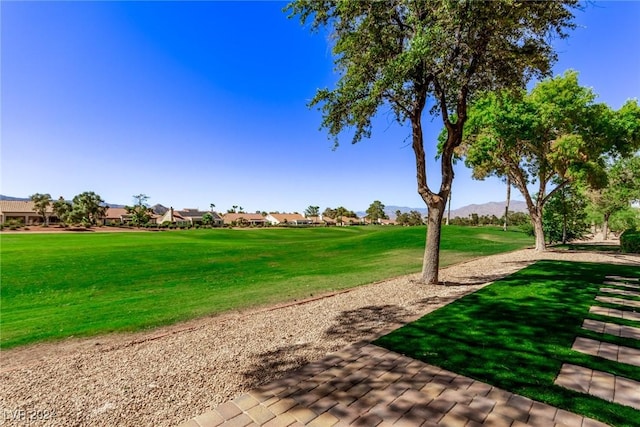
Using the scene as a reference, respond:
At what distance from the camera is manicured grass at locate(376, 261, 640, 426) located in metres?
3.56

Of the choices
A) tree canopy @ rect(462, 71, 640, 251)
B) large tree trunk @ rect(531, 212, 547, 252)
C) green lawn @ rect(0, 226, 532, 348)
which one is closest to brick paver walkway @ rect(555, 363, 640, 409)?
green lawn @ rect(0, 226, 532, 348)

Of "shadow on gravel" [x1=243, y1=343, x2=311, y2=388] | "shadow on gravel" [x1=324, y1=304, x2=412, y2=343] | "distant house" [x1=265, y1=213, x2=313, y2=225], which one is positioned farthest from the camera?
"distant house" [x1=265, y1=213, x2=313, y2=225]

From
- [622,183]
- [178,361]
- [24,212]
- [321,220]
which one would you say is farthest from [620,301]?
[321,220]

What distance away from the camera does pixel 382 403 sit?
3.46m

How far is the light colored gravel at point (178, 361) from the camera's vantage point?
11.6ft

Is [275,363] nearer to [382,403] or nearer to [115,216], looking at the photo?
[382,403]

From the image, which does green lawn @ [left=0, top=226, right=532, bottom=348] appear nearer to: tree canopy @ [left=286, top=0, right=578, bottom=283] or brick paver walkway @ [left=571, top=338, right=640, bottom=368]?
tree canopy @ [left=286, top=0, right=578, bottom=283]

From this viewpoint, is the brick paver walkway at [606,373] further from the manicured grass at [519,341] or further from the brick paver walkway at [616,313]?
the manicured grass at [519,341]

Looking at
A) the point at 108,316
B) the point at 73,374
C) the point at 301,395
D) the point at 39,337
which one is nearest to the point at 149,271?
the point at 108,316

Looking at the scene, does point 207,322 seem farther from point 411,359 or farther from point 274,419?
point 411,359

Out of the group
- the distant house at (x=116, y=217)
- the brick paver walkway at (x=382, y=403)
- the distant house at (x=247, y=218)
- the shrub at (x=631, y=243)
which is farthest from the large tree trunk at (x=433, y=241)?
the distant house at (x=247, y=218)

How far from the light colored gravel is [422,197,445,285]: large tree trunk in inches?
72.4

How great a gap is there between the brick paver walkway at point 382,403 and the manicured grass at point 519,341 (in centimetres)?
30

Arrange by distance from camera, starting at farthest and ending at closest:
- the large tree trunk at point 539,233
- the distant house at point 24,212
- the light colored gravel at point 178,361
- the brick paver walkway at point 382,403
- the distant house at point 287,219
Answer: the distant house at point 287,219, the distant house at point 24,212, the large tree trunk at point 539,233, the light colored gravel at point 178,361, the brick paver walkway at point 382,403
